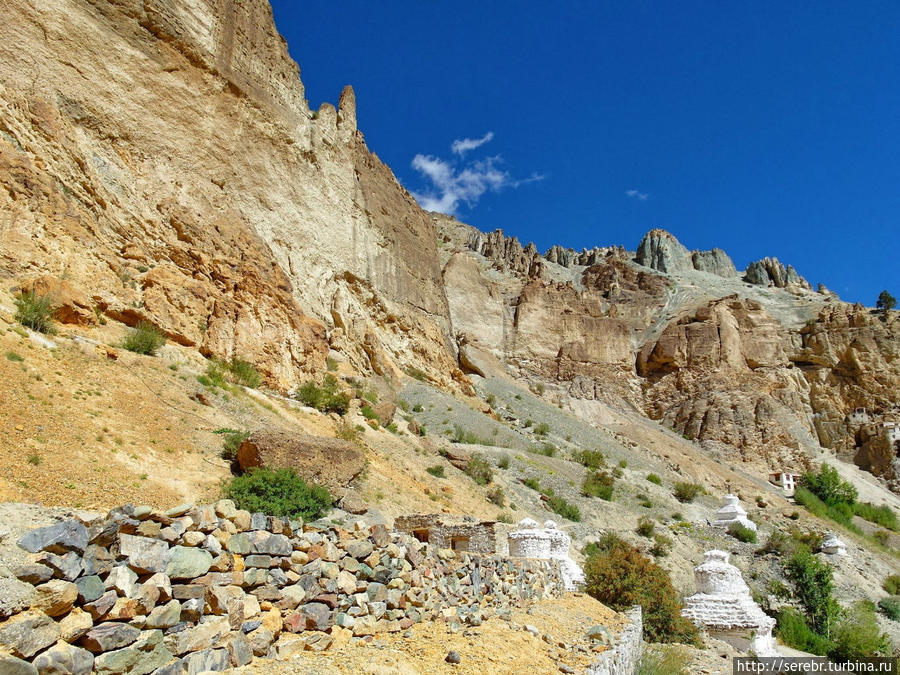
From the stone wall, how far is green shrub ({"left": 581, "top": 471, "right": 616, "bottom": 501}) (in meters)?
14.3

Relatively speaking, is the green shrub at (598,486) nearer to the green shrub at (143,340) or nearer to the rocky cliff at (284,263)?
the rocky cliff at (284,263)

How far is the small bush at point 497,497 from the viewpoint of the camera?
17.5m

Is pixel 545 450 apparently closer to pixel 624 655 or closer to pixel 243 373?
pixel 243 373

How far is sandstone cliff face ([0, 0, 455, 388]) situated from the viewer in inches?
593

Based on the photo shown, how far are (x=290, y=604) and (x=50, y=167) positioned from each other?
52.3ft

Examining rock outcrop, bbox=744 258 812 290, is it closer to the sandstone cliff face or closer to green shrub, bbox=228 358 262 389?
the sandstone cliff face

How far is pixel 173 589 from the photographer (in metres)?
3.79

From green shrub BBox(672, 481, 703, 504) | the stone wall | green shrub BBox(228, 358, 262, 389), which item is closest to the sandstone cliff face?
green shrub BBox(228, 358, 262, 389)

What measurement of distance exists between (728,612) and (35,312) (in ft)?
43.5

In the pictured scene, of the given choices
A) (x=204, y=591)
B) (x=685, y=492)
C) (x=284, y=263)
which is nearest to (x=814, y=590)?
(x=685, y=492)

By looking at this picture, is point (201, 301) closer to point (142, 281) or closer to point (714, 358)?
point (142, 281)

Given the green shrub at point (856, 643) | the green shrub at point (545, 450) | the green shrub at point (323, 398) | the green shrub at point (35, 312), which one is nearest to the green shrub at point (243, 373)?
the green shrub at point (323, 398)

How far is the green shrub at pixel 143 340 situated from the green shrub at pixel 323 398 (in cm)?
Answer: 411

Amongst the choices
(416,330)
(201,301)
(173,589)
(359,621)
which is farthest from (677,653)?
(416,330)
